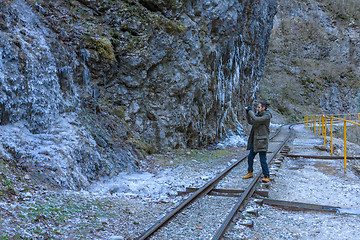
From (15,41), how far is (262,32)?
80.1 ft

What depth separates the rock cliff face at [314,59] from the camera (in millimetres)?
49531

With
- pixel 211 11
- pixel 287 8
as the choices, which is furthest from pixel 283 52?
pixel 211 11

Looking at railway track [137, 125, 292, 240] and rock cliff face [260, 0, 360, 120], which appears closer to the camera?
railway track [137, 125, 292, 240]

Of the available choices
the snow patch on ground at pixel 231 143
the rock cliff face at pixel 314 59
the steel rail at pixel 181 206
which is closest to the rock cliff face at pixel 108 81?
the snow patch on ground at pixel 231 143

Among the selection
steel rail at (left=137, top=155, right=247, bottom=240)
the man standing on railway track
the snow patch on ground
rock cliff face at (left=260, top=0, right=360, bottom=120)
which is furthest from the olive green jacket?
rock cliff face at (left=260, top=0, right=360, bottom=120)

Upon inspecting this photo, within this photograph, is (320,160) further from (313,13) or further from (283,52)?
(313,13)

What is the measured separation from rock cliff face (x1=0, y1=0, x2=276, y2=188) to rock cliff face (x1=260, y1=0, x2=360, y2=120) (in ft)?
106

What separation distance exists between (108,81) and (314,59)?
59.8 metres

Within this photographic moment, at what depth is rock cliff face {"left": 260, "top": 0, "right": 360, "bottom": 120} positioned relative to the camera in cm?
4953

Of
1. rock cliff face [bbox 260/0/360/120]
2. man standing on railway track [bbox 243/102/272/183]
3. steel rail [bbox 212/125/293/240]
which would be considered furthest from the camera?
rock cliff face [bbox 260/0/360/120]

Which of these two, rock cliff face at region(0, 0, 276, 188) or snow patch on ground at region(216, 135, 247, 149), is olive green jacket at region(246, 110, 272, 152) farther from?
snow patch on ground at region(216, 135, 247, 149)

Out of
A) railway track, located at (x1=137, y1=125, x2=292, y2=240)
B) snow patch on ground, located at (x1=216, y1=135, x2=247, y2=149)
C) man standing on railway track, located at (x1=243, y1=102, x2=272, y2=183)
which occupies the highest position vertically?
man standing on railway track, located at (x1=243, y1=102, x2=272, y2=183)

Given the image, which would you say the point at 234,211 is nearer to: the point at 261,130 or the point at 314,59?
the point at 261,130

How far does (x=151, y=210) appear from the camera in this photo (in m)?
5.71
